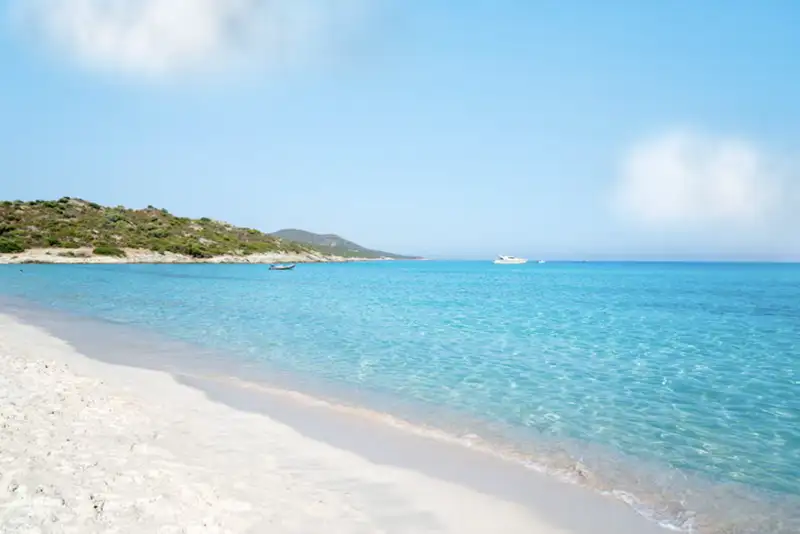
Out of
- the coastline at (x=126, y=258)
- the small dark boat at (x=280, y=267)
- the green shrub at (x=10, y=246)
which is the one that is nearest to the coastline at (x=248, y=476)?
the small dark boat at (x=280, y=267)

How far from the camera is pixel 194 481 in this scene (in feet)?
21.1

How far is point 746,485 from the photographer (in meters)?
7.54

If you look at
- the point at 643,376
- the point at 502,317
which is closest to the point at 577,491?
the point at 643,376

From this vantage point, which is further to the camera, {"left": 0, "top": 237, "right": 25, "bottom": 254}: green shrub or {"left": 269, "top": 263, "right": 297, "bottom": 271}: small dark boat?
{"left": 269, "top": 263, "right": 297, "bottom": 271}: small dark boat

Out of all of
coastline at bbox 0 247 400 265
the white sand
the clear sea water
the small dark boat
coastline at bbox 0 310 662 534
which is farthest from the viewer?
the small dark boat

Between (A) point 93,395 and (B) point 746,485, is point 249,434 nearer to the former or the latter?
(A) point 93,395

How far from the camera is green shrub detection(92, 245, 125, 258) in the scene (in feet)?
322

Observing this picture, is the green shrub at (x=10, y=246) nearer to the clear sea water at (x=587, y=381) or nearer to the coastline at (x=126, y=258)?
the coastline at (x=126, y=258)

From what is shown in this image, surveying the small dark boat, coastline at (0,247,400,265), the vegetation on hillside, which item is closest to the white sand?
the small dark boat

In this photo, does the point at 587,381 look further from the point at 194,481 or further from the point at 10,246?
the point at 10,246

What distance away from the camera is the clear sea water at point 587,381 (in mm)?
7707

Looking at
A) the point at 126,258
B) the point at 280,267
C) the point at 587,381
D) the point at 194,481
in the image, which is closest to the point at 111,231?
the point at 126,258

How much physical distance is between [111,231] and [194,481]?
125310 millimetres

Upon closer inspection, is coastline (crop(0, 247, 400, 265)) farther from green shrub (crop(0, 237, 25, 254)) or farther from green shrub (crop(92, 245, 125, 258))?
green shrub (crop(0, 237, 25, 254))
